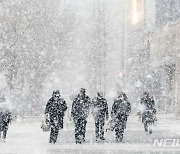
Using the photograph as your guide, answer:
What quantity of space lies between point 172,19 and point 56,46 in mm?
9655

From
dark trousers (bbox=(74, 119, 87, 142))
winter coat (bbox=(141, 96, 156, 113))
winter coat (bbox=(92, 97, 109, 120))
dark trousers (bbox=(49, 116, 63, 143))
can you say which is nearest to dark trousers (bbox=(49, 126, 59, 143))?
dark trousers (bbox=(49, 116, 63, 143))

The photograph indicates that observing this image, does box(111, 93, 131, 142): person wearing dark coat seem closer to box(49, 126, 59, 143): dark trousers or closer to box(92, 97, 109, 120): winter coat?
box(92, 97, 109, 120): winter coat

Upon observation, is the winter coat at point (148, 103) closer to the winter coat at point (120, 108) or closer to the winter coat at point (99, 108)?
the winter coat at point (120, 108)

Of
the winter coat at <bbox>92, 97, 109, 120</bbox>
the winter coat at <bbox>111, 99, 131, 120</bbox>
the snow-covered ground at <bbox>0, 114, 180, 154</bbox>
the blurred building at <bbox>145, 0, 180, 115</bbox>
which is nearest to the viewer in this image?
the snow-covered ground at <bbox>0, 114, 180, 154</bbox>

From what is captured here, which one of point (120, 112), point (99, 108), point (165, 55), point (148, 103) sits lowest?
point (120, 112)

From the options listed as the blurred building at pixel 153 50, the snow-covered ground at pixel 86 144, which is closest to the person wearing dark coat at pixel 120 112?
the snow-covered ground at pixel 86 144

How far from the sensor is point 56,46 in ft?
135

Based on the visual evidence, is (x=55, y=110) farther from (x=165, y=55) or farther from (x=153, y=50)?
(x=153, y=50)

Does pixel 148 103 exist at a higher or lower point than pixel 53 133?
higher

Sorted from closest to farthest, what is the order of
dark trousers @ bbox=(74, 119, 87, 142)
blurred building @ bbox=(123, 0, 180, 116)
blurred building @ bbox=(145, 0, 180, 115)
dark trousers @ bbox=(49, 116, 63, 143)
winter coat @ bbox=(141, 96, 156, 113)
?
dark trousers @ bbox=(49, 116, 63, 143), dark trousers @ bbox=(74, 119, 87, 142), winter coat @ bbox=(141, 96, 156, 113), blurred building @ bbox=(145, 0, 180, 115), blurred building @ bbox=(123, 0, 180, 116)

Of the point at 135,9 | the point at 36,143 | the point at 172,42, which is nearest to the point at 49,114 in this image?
the point at 36,143

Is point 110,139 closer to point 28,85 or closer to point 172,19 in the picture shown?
point 172,19

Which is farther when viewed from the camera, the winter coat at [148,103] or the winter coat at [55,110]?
the winter coat at [148,103]

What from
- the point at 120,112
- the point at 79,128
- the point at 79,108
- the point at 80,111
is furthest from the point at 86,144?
the point at 120,112
